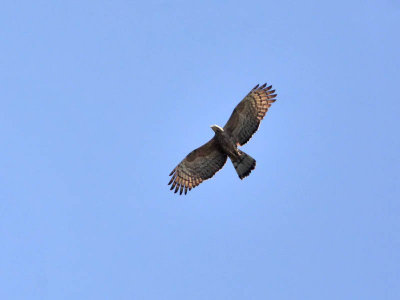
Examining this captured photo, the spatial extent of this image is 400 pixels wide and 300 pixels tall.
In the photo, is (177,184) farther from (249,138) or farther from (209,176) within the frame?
(249,138)

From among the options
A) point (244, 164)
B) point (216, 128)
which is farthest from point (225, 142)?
point (244, 164)

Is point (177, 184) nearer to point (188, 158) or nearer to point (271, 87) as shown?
point (188, 158)

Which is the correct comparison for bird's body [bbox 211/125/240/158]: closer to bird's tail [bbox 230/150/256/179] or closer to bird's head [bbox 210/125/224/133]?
bird's head [bbox 210/125/224/133]

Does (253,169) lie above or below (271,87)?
below

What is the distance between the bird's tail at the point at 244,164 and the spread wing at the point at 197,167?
73 cm

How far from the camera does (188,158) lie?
26.1 metres

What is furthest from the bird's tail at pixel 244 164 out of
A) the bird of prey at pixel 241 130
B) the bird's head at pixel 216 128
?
the bird's head at pixel 216 128

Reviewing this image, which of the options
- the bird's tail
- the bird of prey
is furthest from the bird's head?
the bird's tail

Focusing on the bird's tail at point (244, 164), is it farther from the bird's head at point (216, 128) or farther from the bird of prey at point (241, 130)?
the bird's head at point (216, 128)

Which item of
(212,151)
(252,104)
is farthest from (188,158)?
(252,104)

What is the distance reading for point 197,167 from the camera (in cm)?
2617

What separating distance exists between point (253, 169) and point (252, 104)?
1936 millimetres

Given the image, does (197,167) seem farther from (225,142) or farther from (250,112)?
(250,112)

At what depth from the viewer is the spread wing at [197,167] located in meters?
26.0
